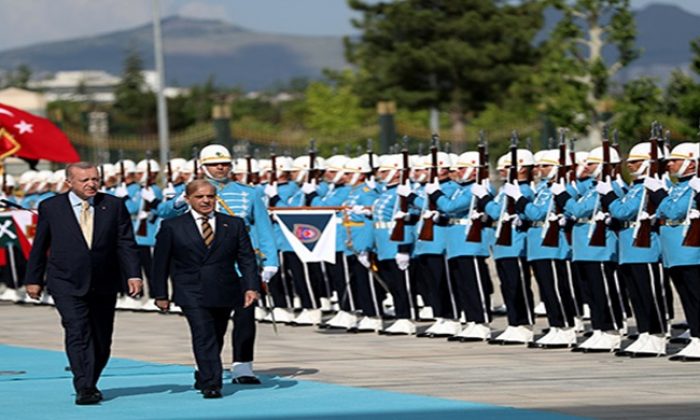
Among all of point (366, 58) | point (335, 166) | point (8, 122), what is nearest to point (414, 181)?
point (335, 166)

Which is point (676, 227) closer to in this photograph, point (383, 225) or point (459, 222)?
point (459, 222)

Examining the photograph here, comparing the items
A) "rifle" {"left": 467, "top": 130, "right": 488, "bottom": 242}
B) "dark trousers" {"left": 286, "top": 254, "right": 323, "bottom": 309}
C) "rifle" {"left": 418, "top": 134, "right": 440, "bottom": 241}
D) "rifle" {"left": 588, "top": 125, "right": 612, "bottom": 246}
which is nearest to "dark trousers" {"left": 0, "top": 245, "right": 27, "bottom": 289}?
"dark trousers" {"left": 286, "top": 254, "right": 323, "bottom": 309}

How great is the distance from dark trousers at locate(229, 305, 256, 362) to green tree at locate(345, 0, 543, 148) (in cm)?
3406

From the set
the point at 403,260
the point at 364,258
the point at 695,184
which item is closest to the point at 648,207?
the point at 695,184

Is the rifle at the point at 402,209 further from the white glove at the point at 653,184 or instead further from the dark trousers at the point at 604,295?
the white glove at the point at 653,184

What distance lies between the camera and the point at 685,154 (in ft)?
52.5

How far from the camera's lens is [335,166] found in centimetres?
2138

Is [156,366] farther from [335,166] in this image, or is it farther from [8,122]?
[8,122]

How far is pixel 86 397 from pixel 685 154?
5538mm

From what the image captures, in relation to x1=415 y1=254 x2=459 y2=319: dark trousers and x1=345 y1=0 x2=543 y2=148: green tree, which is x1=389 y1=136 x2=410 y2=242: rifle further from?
x1=345 y1=0 x2=543 y2=148: green tree

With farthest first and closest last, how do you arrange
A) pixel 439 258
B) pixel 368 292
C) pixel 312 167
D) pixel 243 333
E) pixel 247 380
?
pixel 312 167 < pixel 368 292 < pixel 439 258 < pixel 247 380 < pixel 243 333

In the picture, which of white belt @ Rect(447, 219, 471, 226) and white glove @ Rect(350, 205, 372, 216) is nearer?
white belt @ Rect(447, 219, 471, 226)

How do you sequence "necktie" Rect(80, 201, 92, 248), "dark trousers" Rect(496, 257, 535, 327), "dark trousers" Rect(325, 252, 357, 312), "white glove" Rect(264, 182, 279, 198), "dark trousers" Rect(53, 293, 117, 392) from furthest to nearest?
"white glove" Rect(264, 182, 279, 198) < "dark trousers" Rect(325, 252, 357, 312) < "dark trousers" Rect(496, 257, 535, 327) < "necktie" Rect(80, 201, 92, 248) < "dark trousers" Rect(53, 293, 117, 392)

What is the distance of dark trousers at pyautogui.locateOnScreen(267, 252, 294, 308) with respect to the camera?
21.7m
